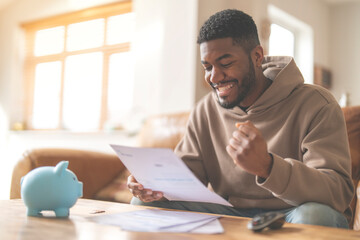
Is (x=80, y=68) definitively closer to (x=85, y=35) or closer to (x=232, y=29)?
(x=85, y=35)

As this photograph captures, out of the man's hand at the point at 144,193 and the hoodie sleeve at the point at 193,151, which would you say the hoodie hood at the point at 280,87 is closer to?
the hoodie sleeve at the point at 193,151

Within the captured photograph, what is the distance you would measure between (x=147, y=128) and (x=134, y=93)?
3.71 ft

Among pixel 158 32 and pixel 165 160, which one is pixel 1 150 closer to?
pixel 158 32

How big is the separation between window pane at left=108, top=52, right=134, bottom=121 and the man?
262 centimetres

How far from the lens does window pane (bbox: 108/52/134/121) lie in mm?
4070

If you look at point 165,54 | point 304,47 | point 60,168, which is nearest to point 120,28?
point 165,54

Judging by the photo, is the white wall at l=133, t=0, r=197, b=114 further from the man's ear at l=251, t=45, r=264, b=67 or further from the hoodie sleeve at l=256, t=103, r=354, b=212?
the hoodie sleeve at l=256, t=103, r=354, b=212

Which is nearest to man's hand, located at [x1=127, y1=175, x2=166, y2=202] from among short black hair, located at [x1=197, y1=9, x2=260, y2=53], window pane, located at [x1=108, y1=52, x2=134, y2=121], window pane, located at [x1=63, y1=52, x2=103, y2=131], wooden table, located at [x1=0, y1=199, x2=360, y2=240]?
wooden table, located at [x1=0, y1=199, x2=360, y2=240]

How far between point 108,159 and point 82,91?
93.5 inches

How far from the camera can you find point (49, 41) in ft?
16.1

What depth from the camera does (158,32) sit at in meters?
3.38

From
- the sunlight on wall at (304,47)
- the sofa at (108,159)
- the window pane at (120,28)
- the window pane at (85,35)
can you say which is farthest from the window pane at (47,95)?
the sunlight on wall at (304,47)

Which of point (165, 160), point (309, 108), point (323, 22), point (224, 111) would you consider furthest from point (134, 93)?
point (323, 22)

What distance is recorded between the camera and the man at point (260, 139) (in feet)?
3.13
